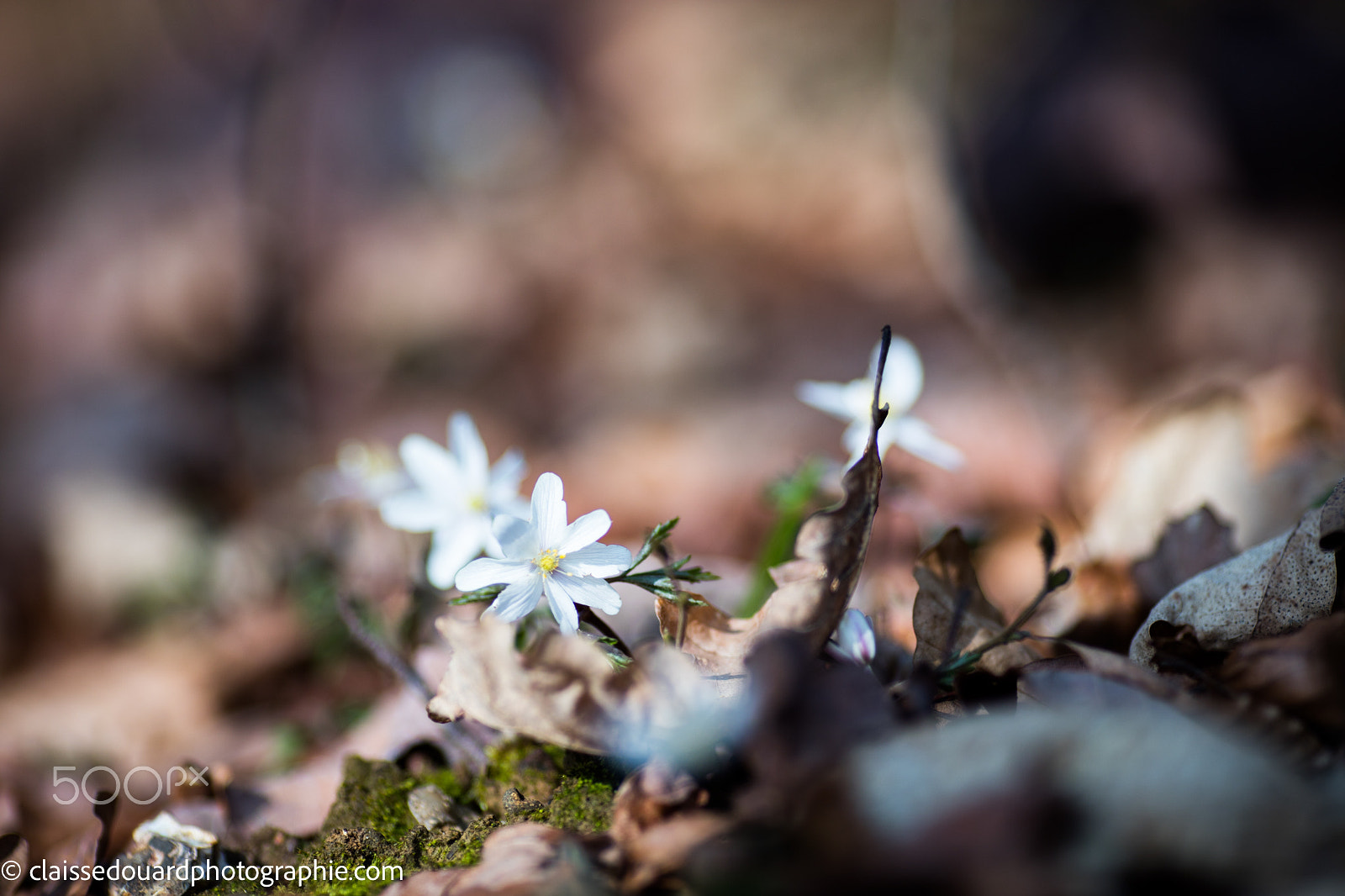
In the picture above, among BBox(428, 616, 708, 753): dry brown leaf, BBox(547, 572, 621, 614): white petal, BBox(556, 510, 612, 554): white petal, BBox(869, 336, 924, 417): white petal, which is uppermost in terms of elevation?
BBox(869, 336, 924, 417): white petal

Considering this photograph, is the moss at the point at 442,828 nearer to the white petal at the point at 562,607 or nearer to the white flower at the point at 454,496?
the white petal at the point at 562,607

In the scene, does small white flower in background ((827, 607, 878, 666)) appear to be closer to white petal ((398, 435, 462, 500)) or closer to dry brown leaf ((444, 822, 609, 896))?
dry brown leaf ((444, 822, 609, 896))

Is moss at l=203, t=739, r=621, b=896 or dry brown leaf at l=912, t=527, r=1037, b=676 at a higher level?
dry brown leaf at l=912, t=527, r=1037, b=676

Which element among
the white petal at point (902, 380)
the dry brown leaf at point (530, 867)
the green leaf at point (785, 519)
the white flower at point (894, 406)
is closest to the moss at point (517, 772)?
the dry brown leaf at point (530, 867)

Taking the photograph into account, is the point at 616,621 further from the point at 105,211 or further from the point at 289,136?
the point at 105,211

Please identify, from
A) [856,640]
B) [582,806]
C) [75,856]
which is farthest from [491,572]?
[75,856]

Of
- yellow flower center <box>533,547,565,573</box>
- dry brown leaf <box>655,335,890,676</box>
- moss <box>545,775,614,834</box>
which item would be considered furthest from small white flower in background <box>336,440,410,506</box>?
dry brown leaf <box>655,335,890,676</box>
